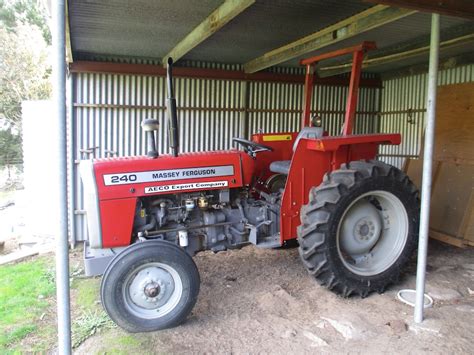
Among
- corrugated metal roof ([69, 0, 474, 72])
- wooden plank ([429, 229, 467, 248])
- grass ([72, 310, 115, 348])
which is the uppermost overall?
corrugated metal roof ([69, 0, 474, 72])

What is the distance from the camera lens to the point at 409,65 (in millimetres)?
6973

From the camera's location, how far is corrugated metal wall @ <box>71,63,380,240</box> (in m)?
6.07

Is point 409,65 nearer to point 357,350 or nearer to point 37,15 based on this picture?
point 357,350

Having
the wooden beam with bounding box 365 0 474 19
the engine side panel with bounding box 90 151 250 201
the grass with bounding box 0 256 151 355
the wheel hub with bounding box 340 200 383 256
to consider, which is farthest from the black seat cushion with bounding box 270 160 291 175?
the grass with bounding box 0 256 151 355

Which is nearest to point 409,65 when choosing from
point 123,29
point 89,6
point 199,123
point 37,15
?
point 199,123

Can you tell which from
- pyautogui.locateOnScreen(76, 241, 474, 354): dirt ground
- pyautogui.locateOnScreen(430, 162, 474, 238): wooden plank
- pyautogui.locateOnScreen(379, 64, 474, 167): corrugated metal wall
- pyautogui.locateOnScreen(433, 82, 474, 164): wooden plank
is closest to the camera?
pyautogui.locateOnScreen(76, 241, 474, 354): dirt ground

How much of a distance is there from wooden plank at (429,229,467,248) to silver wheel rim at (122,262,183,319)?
3.52 metres

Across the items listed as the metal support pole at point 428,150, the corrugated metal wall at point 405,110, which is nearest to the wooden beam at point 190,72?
the corrugated metal wall at point 405,110

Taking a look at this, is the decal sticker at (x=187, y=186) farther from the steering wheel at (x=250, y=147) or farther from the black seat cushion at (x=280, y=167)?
the black seat cushion at (x=280, y=167)

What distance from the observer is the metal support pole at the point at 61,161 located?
77.0 inches

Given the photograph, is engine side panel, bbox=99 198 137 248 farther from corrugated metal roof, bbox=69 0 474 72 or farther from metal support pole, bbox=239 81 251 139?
metal support pole, bbox=239 81 251 139

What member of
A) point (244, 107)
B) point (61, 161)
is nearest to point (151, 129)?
point (61, 161)

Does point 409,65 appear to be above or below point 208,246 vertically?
above

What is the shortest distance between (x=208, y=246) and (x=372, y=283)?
1.54 metres
